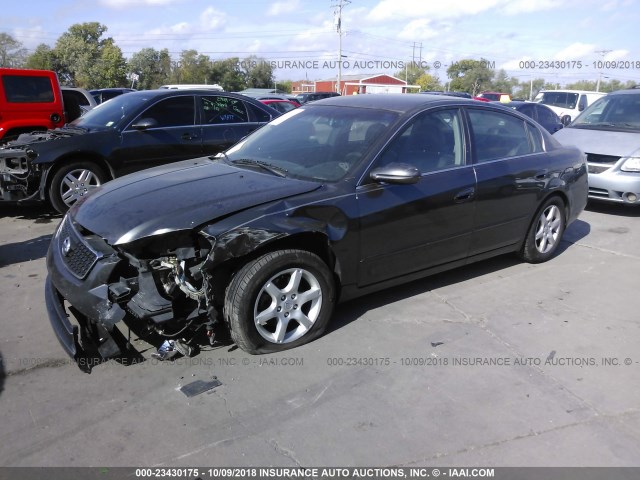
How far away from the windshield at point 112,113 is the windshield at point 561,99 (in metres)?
15.2

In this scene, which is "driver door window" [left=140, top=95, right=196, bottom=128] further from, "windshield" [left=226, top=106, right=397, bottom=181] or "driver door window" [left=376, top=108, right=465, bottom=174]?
"driver door window" [left=376, top=108, right=465, bottom=174]

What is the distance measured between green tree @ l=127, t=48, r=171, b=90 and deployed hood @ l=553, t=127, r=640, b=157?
59.7m

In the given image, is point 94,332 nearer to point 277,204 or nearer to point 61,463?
point 61,463

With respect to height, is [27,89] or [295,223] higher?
[27,89]

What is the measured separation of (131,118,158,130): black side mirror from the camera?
23.4ft

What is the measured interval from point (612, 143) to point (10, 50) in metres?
66.3

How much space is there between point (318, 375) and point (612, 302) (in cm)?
288

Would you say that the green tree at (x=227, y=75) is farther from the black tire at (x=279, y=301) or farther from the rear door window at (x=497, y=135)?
the black tire at (x=279, y=301)

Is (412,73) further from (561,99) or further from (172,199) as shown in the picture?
(172,199)

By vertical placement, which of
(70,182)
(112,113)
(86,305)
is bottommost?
(86,305)

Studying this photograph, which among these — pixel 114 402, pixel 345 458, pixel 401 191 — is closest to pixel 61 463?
pixel 114 402

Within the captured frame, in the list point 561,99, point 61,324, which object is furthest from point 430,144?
point 561,99

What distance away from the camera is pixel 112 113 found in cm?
746

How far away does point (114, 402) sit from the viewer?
308cm
